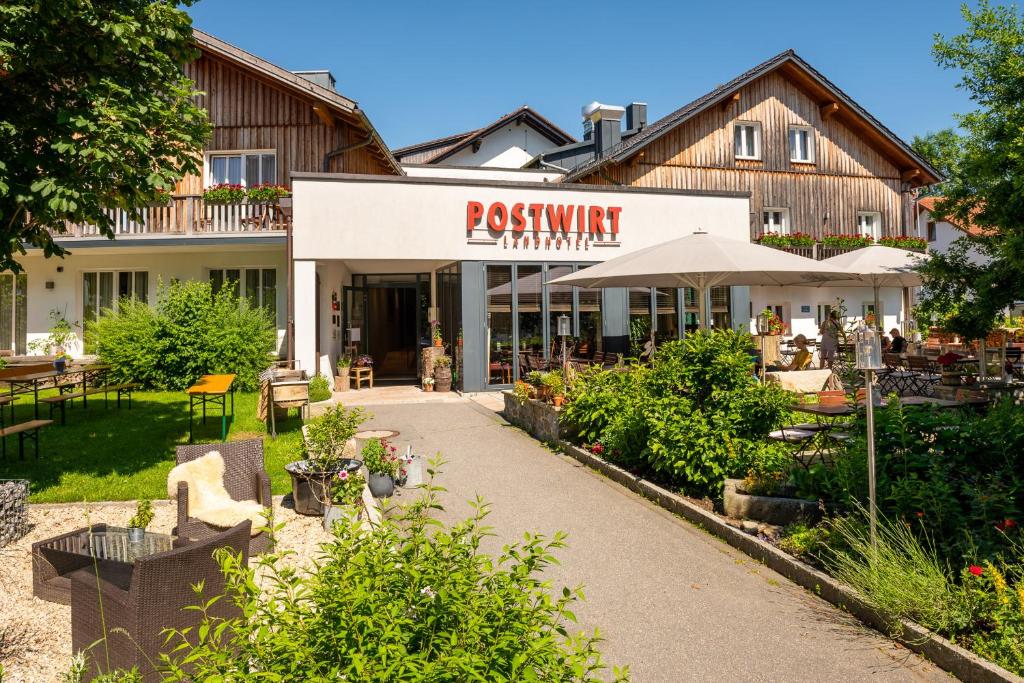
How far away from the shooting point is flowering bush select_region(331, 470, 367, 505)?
20.1 ft

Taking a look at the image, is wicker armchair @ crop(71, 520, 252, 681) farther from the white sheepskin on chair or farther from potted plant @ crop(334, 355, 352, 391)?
potted plant @ crop(334, 355, 352, 391)

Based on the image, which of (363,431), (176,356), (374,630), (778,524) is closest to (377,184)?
(176,356)

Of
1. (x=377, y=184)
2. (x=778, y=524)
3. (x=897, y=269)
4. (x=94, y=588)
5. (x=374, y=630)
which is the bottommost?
(x=778, y=524)

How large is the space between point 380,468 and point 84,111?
178 inches

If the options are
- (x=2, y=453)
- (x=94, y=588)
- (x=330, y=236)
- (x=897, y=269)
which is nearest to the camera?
(x=94, y=588)

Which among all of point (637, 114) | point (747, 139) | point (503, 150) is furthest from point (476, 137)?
point (747, 139)

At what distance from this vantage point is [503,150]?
33.2 metres

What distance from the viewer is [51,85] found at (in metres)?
7.00

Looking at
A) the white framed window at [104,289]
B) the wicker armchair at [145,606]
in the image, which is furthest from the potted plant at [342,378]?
the wicker armchair at [145,606]

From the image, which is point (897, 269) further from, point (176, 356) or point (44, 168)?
point (176, 356)

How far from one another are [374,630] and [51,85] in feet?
24.2

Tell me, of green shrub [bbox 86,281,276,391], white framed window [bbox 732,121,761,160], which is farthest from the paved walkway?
white framed window [bbox 732,121,761,160]

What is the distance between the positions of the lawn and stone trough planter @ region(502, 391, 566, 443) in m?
3.41

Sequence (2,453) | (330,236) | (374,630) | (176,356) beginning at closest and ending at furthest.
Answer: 1. (374,630)
2. (2,453)
3. (176,356)
4. (330,236)
